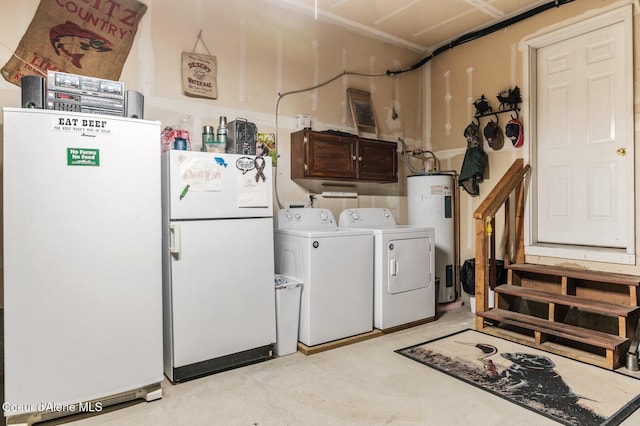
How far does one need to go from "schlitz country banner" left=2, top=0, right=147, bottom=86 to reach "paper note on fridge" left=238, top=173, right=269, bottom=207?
4.11 feet

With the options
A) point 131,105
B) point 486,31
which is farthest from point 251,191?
point 486,31

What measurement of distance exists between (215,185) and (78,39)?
4.73ft

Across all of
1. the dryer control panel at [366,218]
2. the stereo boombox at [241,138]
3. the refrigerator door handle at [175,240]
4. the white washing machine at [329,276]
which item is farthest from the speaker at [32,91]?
the dryer control panel at [366,218]

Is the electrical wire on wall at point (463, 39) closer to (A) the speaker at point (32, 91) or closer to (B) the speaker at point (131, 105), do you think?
(B) the speaker at point (131, 105)

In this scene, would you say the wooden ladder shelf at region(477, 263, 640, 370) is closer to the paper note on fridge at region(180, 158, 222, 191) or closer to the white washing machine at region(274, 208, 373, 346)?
the white washing machine at region(274, 208, 373, 346)

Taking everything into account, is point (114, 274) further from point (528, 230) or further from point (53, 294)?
point (528, 230)

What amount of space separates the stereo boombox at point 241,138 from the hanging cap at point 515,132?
2.53 m

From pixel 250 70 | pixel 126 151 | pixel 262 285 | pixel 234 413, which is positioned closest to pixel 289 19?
pixel 250 70

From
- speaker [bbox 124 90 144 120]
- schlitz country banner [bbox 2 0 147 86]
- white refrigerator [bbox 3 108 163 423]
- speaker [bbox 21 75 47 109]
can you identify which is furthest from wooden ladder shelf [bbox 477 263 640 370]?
schlitz country banner [bbox 2 0 147 86]

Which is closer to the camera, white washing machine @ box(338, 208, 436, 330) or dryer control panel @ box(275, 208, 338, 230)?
white washing machine @ box(338, 208, 436, 330)

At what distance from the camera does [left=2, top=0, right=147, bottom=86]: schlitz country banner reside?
247 centimetres

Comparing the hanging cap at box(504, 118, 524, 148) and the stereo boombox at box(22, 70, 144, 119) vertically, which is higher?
the hanging cap at box(504, 118, 524, 148)

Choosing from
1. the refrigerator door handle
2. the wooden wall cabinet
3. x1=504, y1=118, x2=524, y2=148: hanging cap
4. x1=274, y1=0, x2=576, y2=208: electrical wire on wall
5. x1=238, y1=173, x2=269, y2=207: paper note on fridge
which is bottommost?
the refrigerator door handle

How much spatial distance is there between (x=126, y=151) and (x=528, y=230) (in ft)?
11.5
